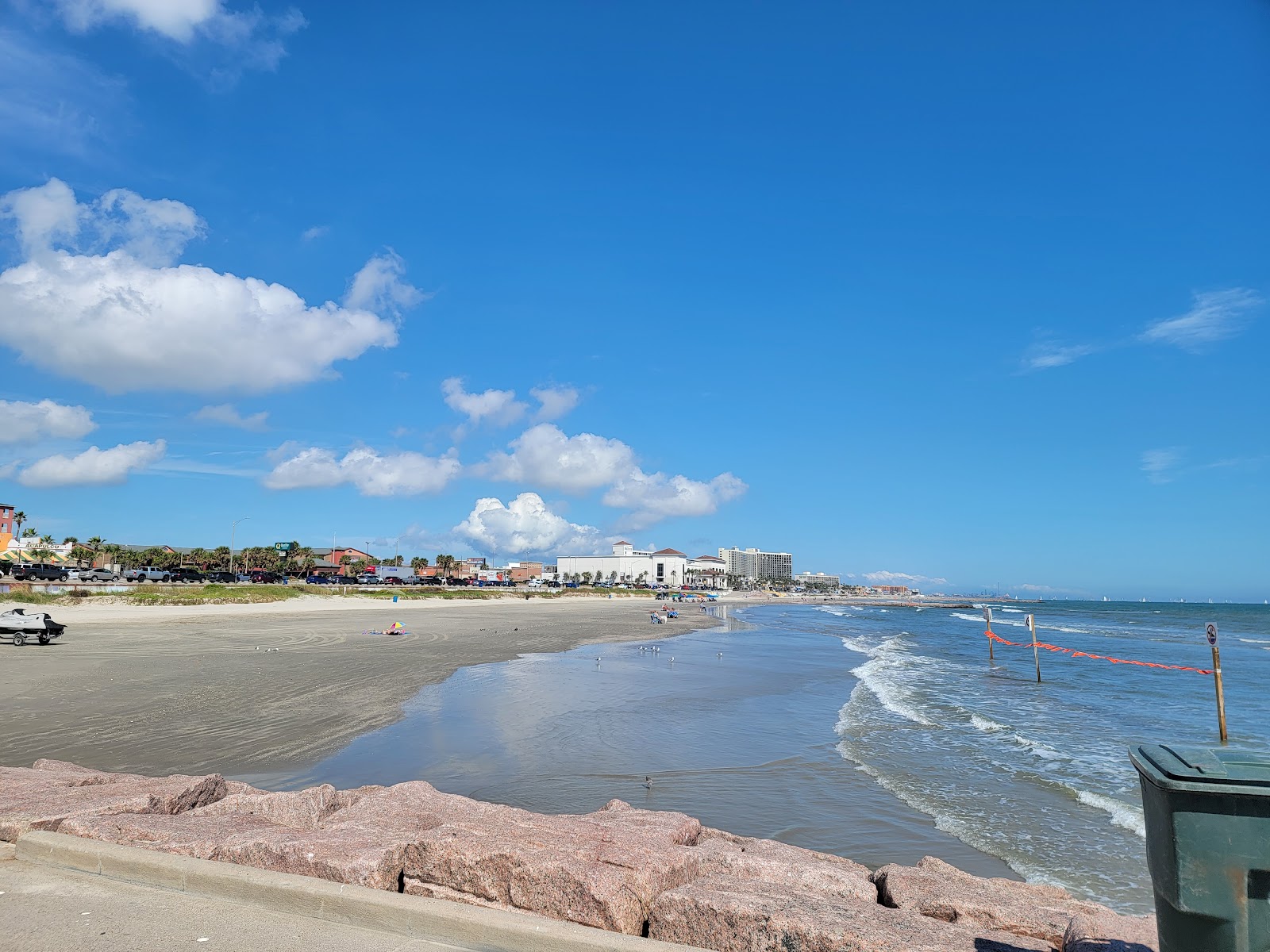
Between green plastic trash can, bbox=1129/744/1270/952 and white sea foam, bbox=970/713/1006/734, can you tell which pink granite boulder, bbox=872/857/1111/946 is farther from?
white sea foam, bbox=970/713/1006/734

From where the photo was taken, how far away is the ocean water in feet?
30.7

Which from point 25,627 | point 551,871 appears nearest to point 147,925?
point 551,871

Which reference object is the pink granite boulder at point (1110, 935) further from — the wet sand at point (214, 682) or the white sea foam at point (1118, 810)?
the wet sand at point (214, 682)

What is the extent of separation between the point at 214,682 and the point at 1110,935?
786 inches

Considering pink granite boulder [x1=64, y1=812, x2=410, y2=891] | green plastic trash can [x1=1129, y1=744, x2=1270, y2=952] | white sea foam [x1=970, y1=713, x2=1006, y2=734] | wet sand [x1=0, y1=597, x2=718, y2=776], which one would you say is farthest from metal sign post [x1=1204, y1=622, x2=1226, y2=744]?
wet sand [x1=0, y1=597, x2=718, y2=776]

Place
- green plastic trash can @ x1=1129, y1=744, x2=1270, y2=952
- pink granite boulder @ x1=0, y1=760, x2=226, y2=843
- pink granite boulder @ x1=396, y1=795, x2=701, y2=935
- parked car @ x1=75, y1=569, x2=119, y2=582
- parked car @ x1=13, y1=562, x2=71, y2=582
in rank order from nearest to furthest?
green plastic trash can @ x1=1129, y1=744, x2=1270, y2=952, pink granite boulder @ x1=396, y1=795, x2=701, y2=935, pink granite boulder @ x1=0, y1=760, x2=226, y2=843, parked car @ x1=13, y1=562, x2=71, y2=582, parked car @ x1=75, y1=569, x2=119, y2=582

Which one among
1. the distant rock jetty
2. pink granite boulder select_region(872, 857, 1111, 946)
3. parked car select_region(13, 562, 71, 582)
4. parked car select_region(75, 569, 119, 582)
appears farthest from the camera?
parked car select_region(75, 569, 119, 582)

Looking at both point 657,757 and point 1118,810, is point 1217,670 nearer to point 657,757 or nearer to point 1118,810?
point 1118,810

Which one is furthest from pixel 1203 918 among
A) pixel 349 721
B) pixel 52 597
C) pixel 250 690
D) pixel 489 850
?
pixel 52 597

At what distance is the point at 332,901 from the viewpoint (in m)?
4.66

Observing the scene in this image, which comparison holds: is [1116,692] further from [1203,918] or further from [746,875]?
[1203,918]

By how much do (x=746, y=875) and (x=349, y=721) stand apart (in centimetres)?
1142

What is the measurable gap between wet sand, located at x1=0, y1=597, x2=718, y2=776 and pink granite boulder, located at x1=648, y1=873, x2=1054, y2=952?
28.8 feet

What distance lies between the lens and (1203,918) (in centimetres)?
298
